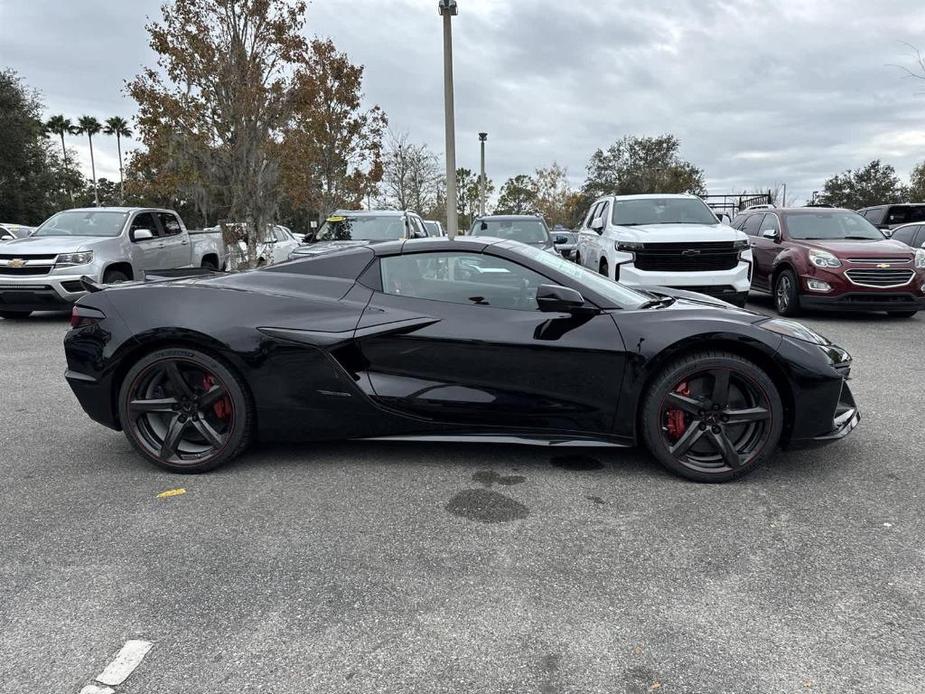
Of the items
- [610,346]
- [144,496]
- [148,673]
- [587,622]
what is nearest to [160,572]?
[148,673]

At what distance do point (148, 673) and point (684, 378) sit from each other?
2758 mm

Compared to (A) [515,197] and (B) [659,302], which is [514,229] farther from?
(A) [515,197]

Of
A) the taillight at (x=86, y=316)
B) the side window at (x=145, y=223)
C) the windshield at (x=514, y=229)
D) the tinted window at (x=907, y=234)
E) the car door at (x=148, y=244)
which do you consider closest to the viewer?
the taillight at (x=86, y=316)

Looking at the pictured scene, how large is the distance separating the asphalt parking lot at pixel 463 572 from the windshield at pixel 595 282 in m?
0.92

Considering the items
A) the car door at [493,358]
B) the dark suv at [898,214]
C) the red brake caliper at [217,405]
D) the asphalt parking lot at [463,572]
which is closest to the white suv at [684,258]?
the asphalt parking lot at [463,572]

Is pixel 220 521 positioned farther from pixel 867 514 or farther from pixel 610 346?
pixel 867 514

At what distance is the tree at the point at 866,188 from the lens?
147 ft

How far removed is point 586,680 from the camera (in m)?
2.04

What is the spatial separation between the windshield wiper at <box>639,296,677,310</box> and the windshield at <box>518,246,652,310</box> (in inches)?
0.9

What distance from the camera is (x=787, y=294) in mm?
9945

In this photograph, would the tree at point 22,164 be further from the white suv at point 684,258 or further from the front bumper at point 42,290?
the white suv at point 684,258

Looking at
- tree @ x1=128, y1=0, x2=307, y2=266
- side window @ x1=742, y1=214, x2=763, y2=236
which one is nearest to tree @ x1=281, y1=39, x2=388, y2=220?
tree @ x1=128, y1=0, x2=307, y2=266

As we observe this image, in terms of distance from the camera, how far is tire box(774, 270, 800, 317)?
969 cm

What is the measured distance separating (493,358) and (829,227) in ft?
29.3
